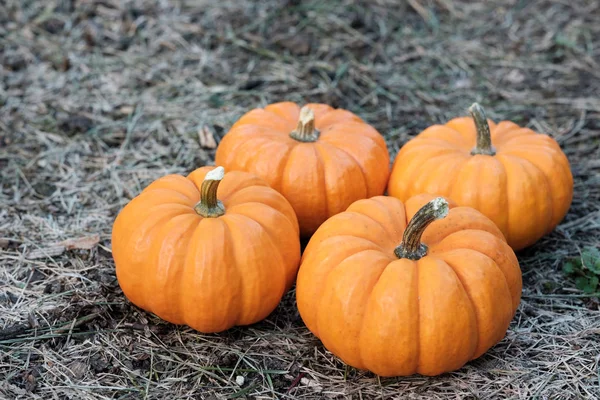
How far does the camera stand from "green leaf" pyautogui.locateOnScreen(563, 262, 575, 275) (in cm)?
405

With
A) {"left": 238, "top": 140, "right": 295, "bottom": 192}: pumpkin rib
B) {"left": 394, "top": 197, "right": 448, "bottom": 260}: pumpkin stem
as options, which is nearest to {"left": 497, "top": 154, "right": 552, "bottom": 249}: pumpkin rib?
{"left": 394, "top": 197, "right": 448, "bottom": 260}: pumpkin stem

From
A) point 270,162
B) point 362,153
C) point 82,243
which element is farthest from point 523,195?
point 82,243

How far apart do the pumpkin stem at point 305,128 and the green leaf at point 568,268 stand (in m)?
1.66

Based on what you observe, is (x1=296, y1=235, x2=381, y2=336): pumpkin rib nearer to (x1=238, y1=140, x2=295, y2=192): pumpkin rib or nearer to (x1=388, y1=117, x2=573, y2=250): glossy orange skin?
(x1=238, y1=140, x2=295, y2=192): pumpkin rib

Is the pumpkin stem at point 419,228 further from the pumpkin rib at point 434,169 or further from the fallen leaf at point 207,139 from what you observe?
the fallen leaf at point 207,139

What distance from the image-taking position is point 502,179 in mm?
3895

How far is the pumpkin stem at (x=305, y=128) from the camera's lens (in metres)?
4.04

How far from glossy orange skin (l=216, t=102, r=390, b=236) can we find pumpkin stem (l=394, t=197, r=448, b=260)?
2.69 ft

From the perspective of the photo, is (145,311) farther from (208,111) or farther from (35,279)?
(208,111)

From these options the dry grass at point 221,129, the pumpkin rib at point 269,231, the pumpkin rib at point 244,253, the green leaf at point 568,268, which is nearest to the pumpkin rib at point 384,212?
the pumpkin rib at point 269,231

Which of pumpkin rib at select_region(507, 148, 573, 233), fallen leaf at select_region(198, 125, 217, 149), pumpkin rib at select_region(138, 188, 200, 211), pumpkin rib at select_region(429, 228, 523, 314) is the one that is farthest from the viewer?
fallen leaf at select_region(198, 125, 217, 149)

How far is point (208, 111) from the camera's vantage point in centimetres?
566

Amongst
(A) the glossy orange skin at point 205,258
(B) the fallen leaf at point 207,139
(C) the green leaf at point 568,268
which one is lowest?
(C) the green leaf at point 568,268

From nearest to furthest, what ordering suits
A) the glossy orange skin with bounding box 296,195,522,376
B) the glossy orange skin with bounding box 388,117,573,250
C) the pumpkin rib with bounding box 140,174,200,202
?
1. the glossy orange skin with bounding box 296,195,522,376
2. the pumpkin rib with bounding box 140,174,200,202
3. the glossy orange skin with bounding box 388,117,573,250
